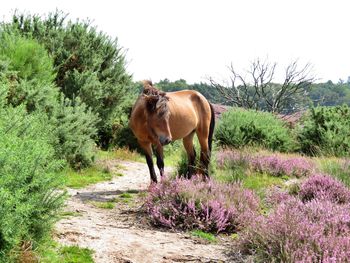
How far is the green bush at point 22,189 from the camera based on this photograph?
2826 millimetres

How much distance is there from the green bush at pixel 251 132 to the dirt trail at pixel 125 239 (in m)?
10.2

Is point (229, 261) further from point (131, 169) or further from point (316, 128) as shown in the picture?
point (316, 128)

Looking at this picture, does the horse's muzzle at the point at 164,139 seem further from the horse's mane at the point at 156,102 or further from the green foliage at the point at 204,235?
the green foliage at the point at 204,235

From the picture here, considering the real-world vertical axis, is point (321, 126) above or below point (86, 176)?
above

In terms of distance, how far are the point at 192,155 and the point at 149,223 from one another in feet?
11.7

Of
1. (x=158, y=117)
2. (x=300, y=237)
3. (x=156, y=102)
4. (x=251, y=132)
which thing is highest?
(x=156, y=102)

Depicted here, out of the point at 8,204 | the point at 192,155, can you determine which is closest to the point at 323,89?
the point at 192,155

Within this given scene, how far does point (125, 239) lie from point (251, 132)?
1280 cm

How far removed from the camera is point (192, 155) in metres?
8.92

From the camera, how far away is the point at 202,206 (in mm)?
5465

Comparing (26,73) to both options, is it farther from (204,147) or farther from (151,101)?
(204,147)

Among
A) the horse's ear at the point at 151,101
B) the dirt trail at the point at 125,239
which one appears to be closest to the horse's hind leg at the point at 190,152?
the horse's ear at the point at 151,101

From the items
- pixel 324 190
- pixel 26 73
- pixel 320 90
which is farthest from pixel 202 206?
pixel 320 90


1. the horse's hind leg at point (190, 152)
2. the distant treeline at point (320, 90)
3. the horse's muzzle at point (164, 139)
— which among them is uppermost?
the distant treeline at point (320, 90)
